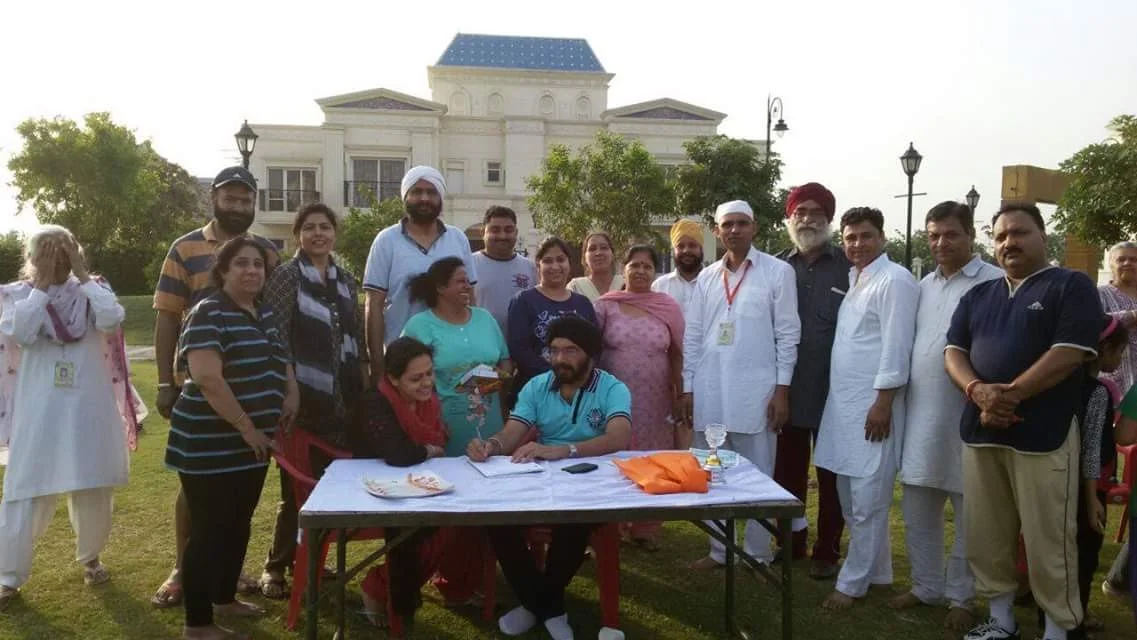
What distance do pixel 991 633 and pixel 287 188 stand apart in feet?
111

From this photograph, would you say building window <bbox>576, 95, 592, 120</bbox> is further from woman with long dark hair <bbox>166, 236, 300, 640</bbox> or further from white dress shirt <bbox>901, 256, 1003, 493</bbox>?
woman with long dark hair <bbox>166, 236, 300, 640</bbox>

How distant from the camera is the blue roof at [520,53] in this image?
40469mm

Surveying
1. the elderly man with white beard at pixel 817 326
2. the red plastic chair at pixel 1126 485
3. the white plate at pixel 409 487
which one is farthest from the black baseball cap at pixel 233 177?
the red plastic chair at pixel 1126 485

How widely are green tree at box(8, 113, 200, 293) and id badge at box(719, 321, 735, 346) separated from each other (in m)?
27.3

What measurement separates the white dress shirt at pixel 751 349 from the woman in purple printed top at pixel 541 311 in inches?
31.8

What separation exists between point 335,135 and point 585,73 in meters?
13.0

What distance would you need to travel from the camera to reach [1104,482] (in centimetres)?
450

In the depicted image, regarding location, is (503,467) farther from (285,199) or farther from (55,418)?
(285,199)

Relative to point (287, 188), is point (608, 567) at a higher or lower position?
lower

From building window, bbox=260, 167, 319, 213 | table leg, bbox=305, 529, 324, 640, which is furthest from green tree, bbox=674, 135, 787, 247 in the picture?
table leg, bbox=305, 529, 324, 640

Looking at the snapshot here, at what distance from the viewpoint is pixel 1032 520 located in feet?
12.0

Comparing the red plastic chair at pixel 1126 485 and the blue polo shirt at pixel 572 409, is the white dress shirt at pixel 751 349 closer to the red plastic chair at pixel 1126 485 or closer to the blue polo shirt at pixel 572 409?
the blue polo shirt at pixel 572 409

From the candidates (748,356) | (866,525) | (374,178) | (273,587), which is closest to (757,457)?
(748,356)

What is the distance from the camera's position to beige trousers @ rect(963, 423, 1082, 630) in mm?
3635
